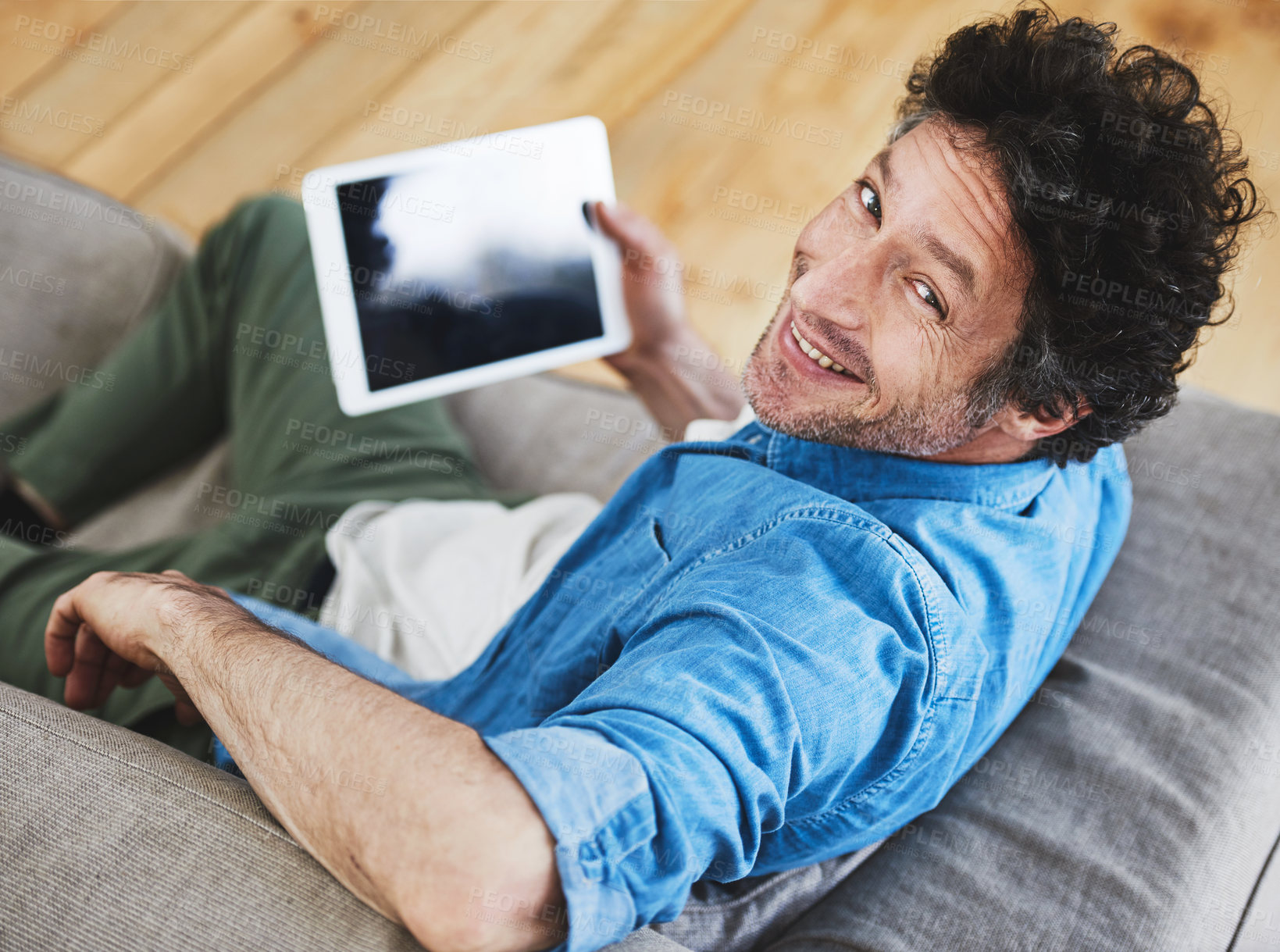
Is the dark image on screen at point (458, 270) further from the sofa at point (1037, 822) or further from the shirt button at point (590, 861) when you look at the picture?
the shirt button at point (590, 861)

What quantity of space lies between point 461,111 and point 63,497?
1251 millimetres

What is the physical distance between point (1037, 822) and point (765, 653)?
14.9 inches

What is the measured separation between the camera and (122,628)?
0.85m

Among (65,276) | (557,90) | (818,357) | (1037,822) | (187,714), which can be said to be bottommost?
(1037,822)

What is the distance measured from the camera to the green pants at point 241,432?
1.19 meters

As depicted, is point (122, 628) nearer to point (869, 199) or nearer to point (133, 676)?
point (133, 676)

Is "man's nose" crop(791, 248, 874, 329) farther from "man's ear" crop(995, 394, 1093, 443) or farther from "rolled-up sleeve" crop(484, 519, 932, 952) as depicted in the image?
"rolled-up sleeve" crop(484, 519, 932, 952)

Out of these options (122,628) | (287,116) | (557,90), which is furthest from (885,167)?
(287,116)

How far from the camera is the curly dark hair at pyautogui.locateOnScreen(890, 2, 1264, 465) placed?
795 mm

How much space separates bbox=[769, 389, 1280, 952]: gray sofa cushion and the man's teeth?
0.92 ft

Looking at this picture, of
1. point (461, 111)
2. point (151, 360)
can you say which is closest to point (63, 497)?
point (151, 360)

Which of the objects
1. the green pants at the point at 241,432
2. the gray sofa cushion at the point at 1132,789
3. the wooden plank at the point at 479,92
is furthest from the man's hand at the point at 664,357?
the wooden plank at the point at 479,92

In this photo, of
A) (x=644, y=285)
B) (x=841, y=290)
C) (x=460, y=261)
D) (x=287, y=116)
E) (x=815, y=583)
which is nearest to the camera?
(x=815, y=583)

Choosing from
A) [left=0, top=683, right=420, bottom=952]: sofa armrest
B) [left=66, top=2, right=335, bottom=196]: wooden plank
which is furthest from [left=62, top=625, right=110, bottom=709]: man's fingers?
[left=66, top=2, right=335, bottom=196]: wooden plank
